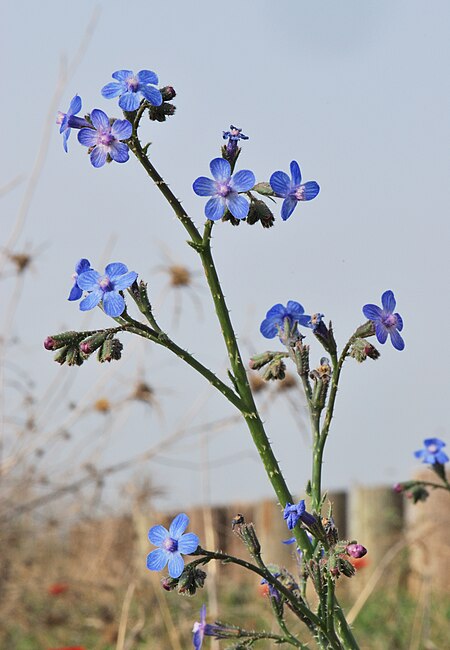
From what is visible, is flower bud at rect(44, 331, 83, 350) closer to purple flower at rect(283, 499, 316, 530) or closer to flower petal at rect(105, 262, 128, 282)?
flower petal at rect(105, 262, 128, 282)

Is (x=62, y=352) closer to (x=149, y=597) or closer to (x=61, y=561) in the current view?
(x=149, y=597)

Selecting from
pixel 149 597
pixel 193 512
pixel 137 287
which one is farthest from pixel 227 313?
pixel 193 512

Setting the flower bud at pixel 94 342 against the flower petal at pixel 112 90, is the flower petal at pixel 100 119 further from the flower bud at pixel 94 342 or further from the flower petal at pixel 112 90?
the flower bud at pixel 94 342

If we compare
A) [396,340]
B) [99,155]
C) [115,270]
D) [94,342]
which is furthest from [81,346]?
[396,340]

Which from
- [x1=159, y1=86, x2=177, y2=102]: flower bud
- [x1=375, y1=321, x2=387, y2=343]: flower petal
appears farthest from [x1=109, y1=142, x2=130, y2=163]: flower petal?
[x1=375, y1=321, x2=387, y2=343]: flower petal

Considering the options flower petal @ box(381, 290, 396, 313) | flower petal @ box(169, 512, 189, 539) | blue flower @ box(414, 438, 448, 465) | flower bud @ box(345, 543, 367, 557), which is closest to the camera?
flower bud @ box(345, 543, 367, 557)

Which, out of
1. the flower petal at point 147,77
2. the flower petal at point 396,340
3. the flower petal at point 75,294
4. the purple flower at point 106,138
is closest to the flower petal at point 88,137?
the purple flower at point 106,138
